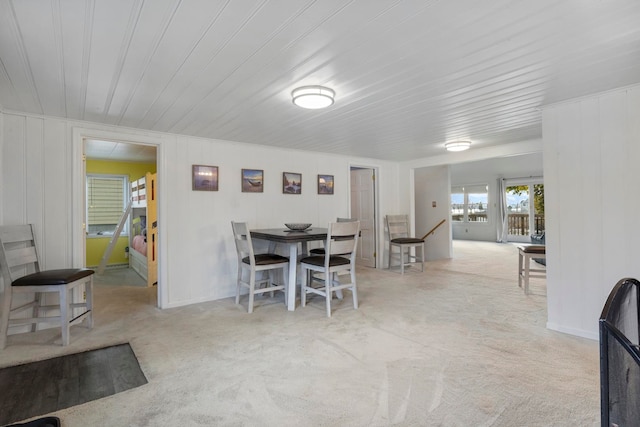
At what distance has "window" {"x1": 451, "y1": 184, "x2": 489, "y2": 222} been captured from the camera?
1039cm

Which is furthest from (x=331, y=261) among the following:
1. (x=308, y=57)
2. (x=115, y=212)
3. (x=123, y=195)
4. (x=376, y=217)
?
(x=115, y=212)

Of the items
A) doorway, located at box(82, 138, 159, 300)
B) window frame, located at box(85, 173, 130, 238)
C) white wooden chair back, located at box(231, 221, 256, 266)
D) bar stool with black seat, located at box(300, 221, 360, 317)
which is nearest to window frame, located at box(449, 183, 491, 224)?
bar stool with black seat, located at box(300, 221, 360, 317)

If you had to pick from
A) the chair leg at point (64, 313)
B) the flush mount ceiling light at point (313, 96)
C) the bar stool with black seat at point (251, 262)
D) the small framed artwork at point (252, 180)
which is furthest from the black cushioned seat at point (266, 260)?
the flush mount ceiling light at point (313, 96)

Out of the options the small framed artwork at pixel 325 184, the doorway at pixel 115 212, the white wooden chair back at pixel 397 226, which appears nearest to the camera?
the small framed artwork at pixel 325 184

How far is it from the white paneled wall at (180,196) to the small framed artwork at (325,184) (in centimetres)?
9

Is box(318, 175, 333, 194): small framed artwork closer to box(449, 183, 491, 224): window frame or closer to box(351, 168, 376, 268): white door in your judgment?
box(351, 168, 376, 268): white door

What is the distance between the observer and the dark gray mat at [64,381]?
1.78 m

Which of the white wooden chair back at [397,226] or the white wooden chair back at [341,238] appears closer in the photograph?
the white wooden chair back at [341,238]

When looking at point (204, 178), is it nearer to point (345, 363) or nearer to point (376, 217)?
point (345, 363)

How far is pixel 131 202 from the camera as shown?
6039 millimetres

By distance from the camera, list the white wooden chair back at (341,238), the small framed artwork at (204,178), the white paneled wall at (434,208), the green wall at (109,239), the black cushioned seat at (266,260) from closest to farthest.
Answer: the white wooden chair back at (341,238) < the black cushioned seat at (266,260) < the small framed artwork at (204,178) < the green wall at (109,239) < the white paneled wall at (434,208)

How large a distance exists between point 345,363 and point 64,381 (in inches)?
73.8

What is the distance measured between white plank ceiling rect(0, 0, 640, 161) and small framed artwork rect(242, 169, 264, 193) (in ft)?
3.78

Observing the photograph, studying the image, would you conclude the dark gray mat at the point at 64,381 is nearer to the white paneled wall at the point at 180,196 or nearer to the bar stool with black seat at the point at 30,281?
the bar stool with black seat at the point at 30,281
